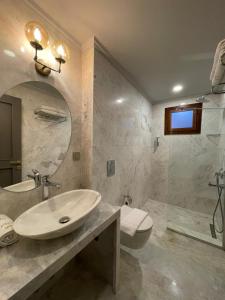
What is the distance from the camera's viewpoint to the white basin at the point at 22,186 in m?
0.96

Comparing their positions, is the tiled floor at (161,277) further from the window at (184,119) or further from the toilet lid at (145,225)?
the window at (184,119)

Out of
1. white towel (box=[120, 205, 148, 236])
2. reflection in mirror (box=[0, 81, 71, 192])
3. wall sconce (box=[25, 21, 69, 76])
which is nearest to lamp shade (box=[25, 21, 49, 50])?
wall sconce (box=[25, 21, 69, 76])

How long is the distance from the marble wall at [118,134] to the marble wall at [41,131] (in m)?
0.32

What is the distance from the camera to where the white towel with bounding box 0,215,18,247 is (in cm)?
72

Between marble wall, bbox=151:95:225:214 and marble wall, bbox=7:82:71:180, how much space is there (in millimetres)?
2190

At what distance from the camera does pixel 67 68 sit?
128 cm

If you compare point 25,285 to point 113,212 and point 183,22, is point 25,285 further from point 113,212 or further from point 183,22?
point 183,22

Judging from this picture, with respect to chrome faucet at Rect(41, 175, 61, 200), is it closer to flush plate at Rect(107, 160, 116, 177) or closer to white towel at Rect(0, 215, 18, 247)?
white towel at Rect(0, 215, 18, 247)

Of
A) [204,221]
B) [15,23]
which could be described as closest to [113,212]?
[15,23]

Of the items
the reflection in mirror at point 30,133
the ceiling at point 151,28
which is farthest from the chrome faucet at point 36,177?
the ceiling at point 151,28

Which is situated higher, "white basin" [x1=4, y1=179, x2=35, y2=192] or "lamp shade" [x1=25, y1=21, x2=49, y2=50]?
"lamp shade" [x1=25, y1=21, x2=49, y2=50]

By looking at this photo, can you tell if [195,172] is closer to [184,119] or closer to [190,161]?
[190,161]

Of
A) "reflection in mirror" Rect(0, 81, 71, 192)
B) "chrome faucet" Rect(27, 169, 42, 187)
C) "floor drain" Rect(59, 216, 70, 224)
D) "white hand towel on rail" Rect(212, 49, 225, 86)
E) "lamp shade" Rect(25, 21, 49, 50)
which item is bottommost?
"floor drain" Rect(59, 216, 70, 224)

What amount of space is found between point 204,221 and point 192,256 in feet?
3.03
